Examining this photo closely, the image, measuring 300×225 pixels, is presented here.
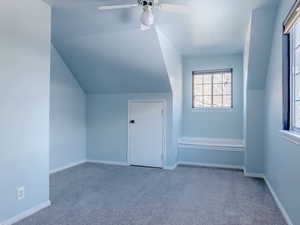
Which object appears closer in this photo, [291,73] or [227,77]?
[291,73]

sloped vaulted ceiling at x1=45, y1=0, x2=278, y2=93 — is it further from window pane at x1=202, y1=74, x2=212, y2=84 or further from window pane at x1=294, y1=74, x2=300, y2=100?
window pane at x1=294, y1=74, x2=300, y2=100

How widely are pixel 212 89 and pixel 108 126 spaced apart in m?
2.56

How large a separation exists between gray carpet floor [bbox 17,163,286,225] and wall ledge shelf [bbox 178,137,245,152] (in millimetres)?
494

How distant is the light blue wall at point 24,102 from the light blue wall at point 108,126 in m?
2.33

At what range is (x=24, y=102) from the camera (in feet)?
8.19

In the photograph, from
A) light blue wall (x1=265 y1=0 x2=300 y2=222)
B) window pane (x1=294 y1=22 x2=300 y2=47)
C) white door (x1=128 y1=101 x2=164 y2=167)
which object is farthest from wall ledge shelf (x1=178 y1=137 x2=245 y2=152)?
window pane (x1=294 y1=22 x2=300 y2=47)

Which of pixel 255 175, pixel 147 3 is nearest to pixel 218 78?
pixel 255 175

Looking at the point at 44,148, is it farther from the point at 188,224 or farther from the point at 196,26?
the point at 196,26

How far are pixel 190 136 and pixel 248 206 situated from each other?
108 inches

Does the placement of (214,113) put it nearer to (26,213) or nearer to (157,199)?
(157,199)

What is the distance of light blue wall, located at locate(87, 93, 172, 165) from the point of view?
5.01m

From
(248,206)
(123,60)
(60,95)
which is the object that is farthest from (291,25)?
(60,95)

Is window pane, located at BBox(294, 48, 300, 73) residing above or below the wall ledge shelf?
above

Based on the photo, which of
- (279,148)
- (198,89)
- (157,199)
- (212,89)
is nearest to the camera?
(279,148)
